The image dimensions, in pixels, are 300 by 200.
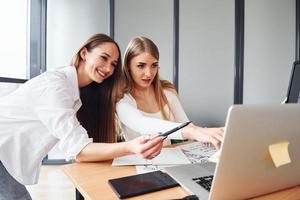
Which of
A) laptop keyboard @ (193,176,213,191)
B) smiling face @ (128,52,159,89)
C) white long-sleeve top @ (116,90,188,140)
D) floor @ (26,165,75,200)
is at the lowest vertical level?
floor @ (26,165,75,200)

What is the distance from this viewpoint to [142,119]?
135 centimetres

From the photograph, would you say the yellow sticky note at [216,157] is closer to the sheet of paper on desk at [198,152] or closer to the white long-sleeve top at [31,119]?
the sheet of paper on desk at [198,152]

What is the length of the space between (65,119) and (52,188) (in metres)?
1.91

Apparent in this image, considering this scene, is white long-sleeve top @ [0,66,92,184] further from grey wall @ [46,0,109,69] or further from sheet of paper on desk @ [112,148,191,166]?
grey wall @ [46,0,109,69]

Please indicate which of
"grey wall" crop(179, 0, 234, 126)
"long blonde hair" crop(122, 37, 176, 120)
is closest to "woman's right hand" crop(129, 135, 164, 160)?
"long blonde hair" crop(122, 37, 176, 120)

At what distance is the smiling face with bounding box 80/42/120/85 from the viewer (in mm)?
1234

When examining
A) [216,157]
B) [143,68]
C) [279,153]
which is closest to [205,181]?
[216,157]

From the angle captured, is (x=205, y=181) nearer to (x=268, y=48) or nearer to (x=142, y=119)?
(x=142, y=119)

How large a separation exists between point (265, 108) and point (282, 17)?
2899 millimetres

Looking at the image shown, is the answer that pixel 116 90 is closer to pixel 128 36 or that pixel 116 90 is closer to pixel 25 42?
pixel 128 36

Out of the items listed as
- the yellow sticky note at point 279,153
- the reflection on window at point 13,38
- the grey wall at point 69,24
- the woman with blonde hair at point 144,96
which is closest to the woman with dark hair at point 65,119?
the woman with blonde hair at point 144,96

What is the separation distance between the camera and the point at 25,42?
10.7 feet

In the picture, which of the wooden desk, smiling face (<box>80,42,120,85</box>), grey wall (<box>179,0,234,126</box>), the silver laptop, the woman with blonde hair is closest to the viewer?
the silver laptop

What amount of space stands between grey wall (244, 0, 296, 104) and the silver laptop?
2.54 metres
